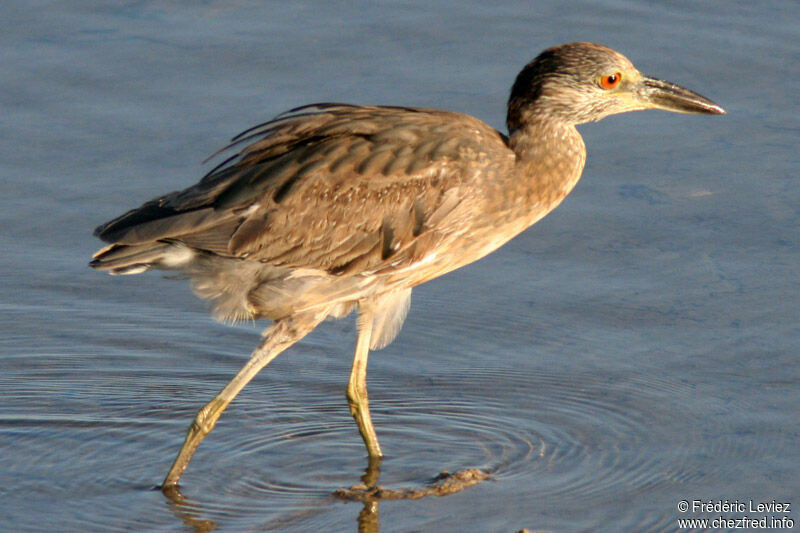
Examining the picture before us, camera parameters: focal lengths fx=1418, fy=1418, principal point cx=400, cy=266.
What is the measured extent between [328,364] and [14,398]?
5.99 feet

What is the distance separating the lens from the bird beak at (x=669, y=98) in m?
7.64

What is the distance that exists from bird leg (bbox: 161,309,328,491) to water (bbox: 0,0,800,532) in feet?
0.57

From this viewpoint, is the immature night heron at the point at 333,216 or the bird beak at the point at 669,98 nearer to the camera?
the immature night heron at the point at 333,216

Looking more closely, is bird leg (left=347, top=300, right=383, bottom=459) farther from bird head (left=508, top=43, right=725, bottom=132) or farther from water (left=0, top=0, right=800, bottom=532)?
bird head (left=508, top=43, right=725, bottom=132)

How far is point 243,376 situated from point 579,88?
7.63 feet

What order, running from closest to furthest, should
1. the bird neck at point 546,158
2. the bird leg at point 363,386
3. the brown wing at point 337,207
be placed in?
the brown wing at point 337,207 < the bird neck at point 546,158 < the bird leg at point 363,386

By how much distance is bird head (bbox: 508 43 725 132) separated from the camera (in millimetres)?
7488

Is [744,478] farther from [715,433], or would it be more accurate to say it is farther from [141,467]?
[141,467]

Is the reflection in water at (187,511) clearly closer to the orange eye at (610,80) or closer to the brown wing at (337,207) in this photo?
the brown wing at (337,207)

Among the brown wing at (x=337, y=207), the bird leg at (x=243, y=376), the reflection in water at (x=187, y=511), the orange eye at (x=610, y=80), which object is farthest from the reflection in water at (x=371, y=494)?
the orange eye at (x=610, y=80)

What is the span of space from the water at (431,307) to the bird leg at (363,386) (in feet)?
0.39

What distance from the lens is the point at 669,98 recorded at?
25.3ft

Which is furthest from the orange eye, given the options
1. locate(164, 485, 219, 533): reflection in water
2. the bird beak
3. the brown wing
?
locate(164, 485, 219, 533): reflection in water

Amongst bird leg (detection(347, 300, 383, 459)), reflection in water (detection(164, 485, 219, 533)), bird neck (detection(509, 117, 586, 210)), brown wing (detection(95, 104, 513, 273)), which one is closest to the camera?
reflection in water (detection(164, 485, 219, 533))
